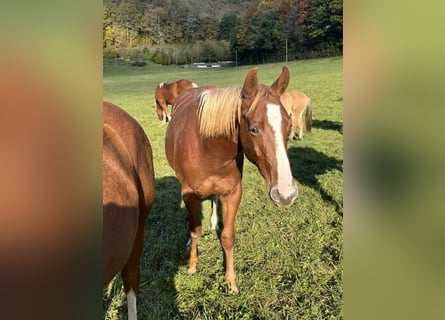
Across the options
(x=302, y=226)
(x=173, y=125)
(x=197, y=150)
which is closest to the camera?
(x=197, y=150)

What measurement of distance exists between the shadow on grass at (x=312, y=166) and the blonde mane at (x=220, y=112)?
6.76ft

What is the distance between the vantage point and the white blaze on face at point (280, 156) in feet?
5.80

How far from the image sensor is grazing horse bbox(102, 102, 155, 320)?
3.32ft

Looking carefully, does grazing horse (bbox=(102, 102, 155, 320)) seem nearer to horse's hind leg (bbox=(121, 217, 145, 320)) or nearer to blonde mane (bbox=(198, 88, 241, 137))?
horse's hind leg (bbox=(121, 217, 145, 320))

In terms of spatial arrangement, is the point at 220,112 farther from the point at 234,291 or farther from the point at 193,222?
the point at 234,291

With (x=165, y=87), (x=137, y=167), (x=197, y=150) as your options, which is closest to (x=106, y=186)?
(x=137, y=167)

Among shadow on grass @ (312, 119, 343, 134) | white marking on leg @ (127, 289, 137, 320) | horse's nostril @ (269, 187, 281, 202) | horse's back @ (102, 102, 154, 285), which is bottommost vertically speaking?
white marking on leg @ (127, 289, 137, 320)

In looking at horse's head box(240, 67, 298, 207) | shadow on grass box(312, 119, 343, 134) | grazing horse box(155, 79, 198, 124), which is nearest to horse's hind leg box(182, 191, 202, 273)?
horse's head box(240, 67, 298, 207)

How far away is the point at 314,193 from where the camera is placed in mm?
4285

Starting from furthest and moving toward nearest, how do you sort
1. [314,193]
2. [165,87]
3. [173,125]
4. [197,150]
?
[165,87]
[314,193]
[173,125]
[197,150]

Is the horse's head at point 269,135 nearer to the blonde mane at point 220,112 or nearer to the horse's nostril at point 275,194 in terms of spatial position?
the horse's nostril at point 275,194
